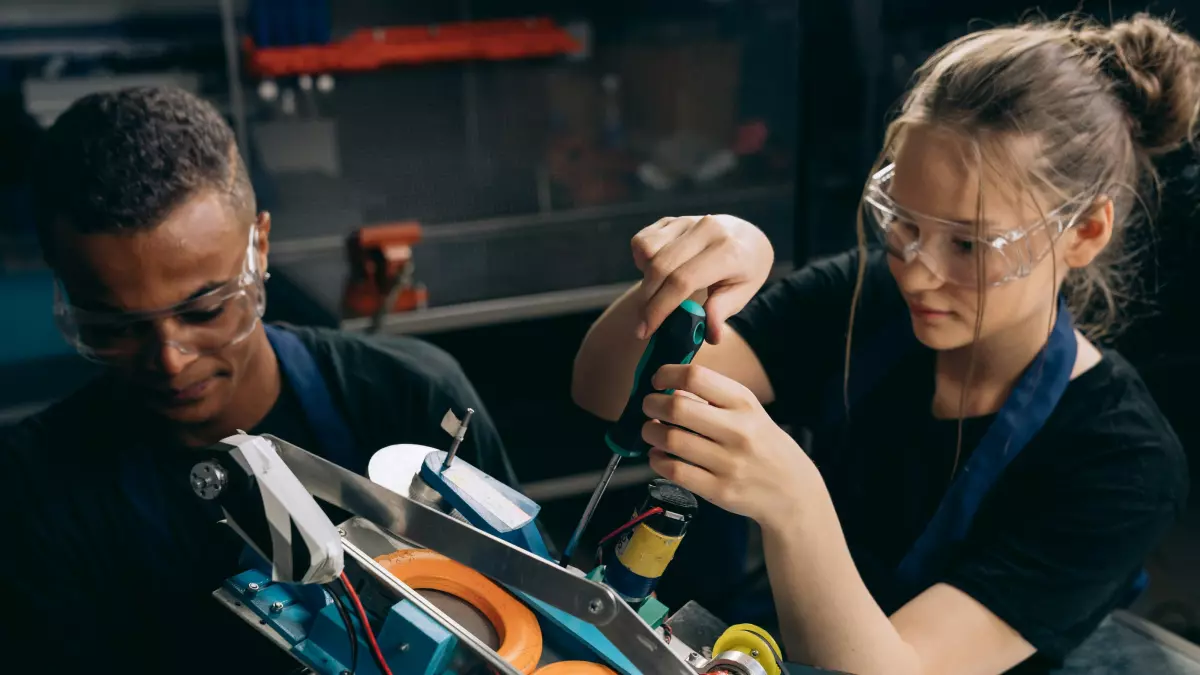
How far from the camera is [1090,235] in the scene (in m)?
0.95

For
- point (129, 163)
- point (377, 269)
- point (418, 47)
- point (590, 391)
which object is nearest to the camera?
point (129, 163)

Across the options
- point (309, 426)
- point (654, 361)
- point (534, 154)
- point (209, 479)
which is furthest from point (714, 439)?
point (534, 154)

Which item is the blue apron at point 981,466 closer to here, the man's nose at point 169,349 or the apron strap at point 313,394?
the apron strap at point 313,394

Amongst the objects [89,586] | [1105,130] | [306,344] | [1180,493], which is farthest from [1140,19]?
[89,586]

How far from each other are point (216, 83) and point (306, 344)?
4.41ft

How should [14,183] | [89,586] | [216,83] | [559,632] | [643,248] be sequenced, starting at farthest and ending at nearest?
[216,83] → [14,183] → [89,586] → [643,248] → [559,632]

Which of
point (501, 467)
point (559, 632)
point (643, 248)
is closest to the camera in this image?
point (559, 632)

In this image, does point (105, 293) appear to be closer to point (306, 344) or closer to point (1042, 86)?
point (306, 344)

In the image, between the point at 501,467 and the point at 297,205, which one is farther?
the point at 297,205

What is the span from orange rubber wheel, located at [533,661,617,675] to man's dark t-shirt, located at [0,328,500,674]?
243mm

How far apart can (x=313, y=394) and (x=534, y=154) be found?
4.65ft

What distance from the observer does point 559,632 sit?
0.63 metres

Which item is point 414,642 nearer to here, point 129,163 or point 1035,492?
point 129,163

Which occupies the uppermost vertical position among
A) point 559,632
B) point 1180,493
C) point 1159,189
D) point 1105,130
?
point 1105,130
